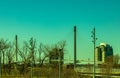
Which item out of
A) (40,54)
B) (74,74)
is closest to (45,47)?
(40,54)

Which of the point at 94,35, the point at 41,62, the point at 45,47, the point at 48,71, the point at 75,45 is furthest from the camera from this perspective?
the point at 45,47

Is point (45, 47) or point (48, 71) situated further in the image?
point (45, 47)

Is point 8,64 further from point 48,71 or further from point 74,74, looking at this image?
point 74,74

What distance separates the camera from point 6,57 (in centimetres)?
4662

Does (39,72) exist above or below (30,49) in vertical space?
below

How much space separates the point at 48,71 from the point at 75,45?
6.63 meters

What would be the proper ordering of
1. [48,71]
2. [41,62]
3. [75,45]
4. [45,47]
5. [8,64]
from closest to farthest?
[48,71], [75,45], [41,62], [8,64], [45,47]

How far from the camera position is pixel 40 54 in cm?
4491

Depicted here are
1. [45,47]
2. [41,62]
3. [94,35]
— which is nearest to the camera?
[94,35]

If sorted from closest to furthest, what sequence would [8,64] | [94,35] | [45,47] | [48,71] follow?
[94,35] < [48,71] < [8,64] < [45,47]

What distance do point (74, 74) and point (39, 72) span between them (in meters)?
5.65

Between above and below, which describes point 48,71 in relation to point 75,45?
below

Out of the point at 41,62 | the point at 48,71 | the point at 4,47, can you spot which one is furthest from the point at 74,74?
the point at 4,47

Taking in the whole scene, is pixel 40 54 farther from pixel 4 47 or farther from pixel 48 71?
pixel 48 71
